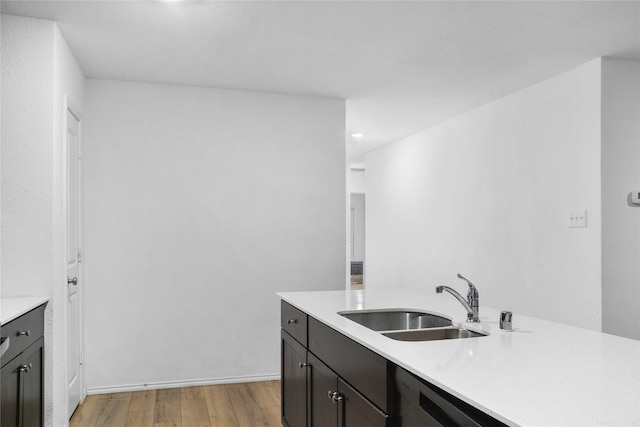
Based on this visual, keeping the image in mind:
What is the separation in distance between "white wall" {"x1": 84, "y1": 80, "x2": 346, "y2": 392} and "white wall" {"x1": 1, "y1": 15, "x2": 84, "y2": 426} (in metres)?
1.15

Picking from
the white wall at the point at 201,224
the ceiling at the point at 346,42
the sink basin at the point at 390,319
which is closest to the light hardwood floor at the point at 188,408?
the white wall at the point at 201,224

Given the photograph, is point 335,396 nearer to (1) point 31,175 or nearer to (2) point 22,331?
(2) point 22,331

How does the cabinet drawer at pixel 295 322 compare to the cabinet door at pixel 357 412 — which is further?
the cabinet drawer at pixel 295 322

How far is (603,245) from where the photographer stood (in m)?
3.64

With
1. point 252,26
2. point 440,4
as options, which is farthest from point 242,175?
point 440,4

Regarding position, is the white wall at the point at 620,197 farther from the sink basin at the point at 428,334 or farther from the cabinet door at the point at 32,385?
the cabinet door at the point at 32,385

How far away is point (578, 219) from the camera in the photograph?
383 cm

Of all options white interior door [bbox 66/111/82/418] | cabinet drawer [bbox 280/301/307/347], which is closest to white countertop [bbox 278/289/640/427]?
cabinet drawer [bbox 280/301/307/347]

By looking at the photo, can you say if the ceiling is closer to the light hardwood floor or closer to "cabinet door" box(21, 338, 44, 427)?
"cabinet door" box(21, 338, 44, 427)

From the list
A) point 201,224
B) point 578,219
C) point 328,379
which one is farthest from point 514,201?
point 328,379

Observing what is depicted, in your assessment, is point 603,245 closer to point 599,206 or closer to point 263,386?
point 599,206

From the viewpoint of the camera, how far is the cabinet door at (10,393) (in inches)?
83.7

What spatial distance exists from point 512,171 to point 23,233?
3750 mm

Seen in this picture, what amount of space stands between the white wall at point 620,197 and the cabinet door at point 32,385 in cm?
354
